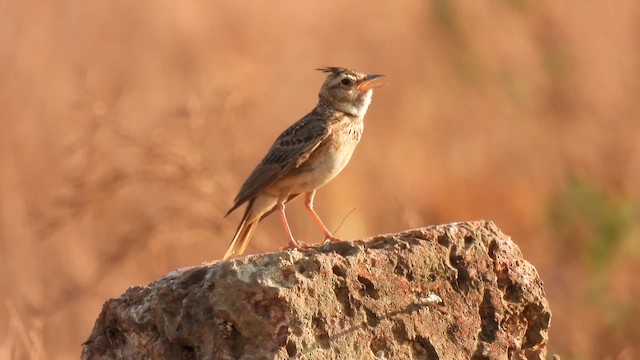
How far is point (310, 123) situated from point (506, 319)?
2371mm

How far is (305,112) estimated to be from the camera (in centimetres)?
→ 1271

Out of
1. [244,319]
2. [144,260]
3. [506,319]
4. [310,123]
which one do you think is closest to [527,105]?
[144,260]

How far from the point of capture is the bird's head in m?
7.06

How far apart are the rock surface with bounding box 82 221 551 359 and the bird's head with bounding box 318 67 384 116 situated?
2396 millimetres

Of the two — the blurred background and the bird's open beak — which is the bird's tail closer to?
the bird's open beak

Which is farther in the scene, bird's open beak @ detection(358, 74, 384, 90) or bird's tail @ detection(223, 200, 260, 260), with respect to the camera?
bird's open beak @ detection(358, 74, 384, 90)

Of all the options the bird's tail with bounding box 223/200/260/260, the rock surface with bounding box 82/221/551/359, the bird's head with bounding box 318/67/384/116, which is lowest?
the rock surface with bounding box 82/221/551/359

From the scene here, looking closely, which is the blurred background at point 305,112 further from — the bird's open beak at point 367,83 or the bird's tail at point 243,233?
the bird's open beak at point 367,83

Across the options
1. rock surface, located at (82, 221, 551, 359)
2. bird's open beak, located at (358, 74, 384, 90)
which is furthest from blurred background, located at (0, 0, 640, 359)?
rock surface, located at (82, 221, 551, 359)

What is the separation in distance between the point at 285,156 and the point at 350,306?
8.06ft

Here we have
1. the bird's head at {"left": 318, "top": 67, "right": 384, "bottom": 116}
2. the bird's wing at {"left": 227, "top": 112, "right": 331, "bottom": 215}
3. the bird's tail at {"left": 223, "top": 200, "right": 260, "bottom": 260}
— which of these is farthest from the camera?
the bird's head at {"left": 318, "top": 67, "right": 384, "bottom": 116}

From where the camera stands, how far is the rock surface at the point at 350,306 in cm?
407

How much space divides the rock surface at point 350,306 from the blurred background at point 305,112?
377 cm

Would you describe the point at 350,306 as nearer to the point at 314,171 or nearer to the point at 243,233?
the point at 314,171
